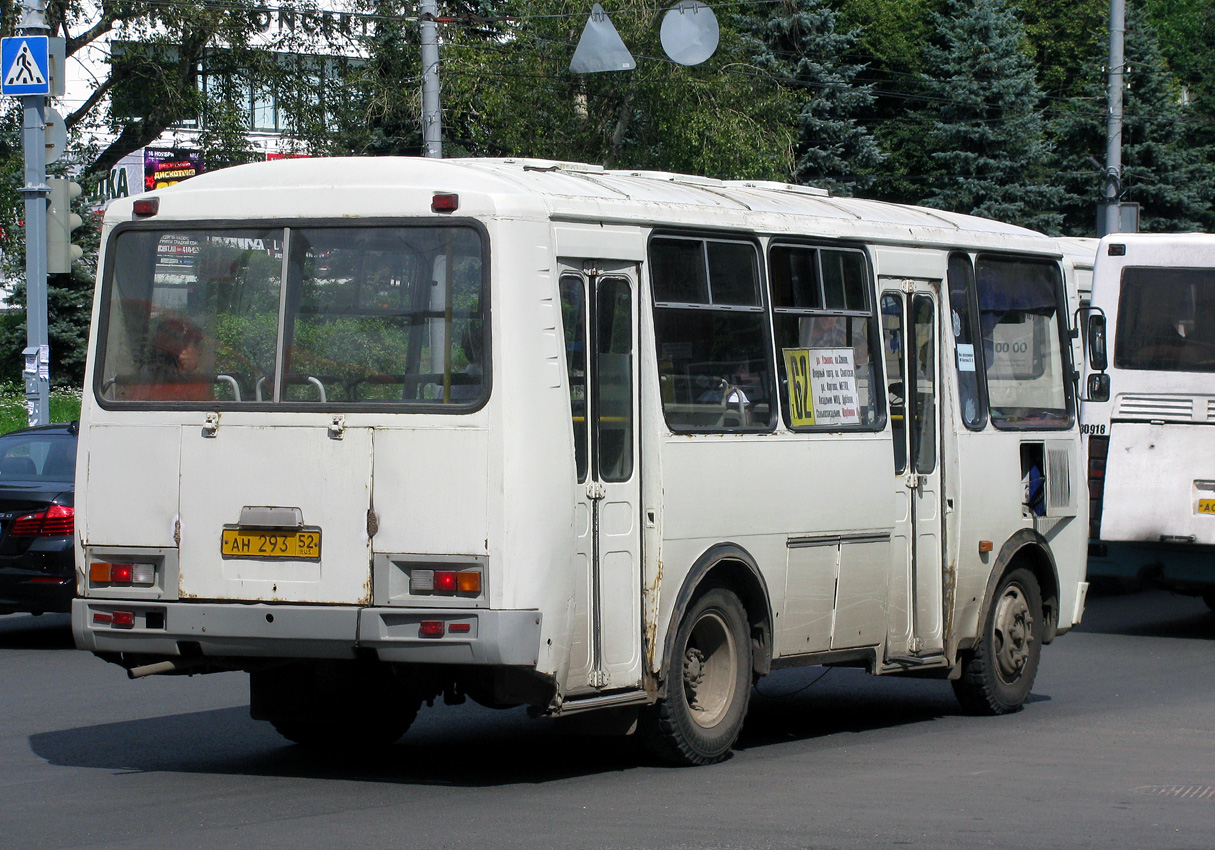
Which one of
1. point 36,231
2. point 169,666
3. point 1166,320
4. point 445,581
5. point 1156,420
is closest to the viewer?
point 445,581

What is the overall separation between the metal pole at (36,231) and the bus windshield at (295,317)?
11.2m

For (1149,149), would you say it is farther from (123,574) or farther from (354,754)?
(123,574)

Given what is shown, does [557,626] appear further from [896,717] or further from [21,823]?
[896,717]

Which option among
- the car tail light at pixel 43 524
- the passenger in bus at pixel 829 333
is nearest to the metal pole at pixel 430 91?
the car tail light at pixel 43 524

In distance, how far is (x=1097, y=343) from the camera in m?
11.5

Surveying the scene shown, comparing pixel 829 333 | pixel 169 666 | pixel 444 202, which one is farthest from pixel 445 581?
pixel 829 333

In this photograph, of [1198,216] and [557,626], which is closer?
[557,626]

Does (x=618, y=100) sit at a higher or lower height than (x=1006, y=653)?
higher

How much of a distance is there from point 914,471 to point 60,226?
12288 millimetres

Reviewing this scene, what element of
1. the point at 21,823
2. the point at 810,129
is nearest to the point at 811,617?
the point at 21,823

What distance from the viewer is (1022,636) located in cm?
1102

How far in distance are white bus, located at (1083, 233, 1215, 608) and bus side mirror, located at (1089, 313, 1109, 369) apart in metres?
3.30

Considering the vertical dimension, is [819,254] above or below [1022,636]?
above

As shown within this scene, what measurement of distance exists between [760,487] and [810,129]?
3166 centimetres
